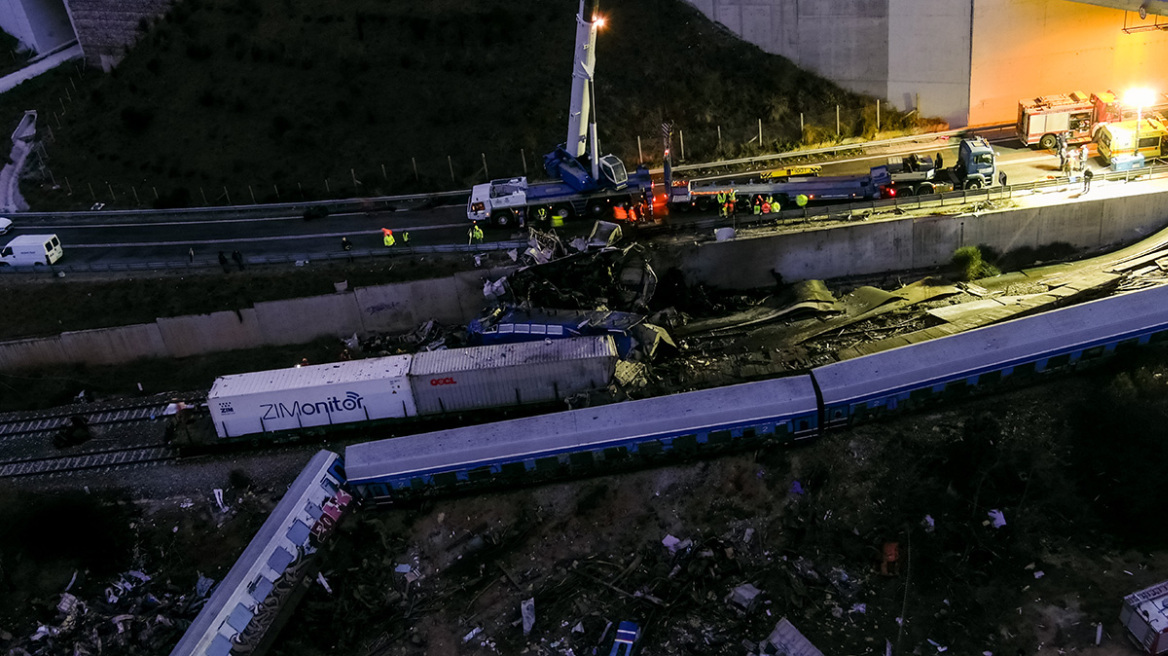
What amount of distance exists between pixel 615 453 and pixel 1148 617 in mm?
15673

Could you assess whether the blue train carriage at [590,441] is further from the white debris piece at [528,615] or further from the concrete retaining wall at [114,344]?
the concrete retaining wall at [114,344]

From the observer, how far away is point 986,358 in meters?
32.5

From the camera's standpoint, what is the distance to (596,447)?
→ 31906mm

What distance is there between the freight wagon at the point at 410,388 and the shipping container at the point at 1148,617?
17.4 m

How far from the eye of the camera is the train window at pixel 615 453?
3203 centimetres

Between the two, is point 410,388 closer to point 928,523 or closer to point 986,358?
point 928,523

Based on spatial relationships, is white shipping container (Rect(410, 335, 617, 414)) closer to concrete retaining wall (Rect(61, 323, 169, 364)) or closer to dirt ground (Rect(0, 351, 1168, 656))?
dirt ground (Rect(0, 351, 1168, 656))

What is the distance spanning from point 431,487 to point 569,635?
23.7 feet

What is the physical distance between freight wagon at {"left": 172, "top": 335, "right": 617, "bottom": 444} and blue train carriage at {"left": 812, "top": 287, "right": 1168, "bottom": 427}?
333 inches

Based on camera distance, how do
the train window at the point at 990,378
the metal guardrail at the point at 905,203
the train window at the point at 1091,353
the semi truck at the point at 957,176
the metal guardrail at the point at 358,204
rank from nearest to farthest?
the train window at the point at 990,378
the train window at the point at 1091,353
the metal guardrail at the point at 905,203
the semi truck at the point at 957,176
the metal guardrail at the point at 358,204

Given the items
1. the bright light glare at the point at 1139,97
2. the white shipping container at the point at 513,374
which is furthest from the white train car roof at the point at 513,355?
the bright light glare at the point at 1139,97

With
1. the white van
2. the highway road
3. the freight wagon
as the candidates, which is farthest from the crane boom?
the white van

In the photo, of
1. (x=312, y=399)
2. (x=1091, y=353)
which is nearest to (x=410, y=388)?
(x=312, y=399)

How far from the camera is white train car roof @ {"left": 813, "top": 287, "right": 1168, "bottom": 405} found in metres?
32.1
